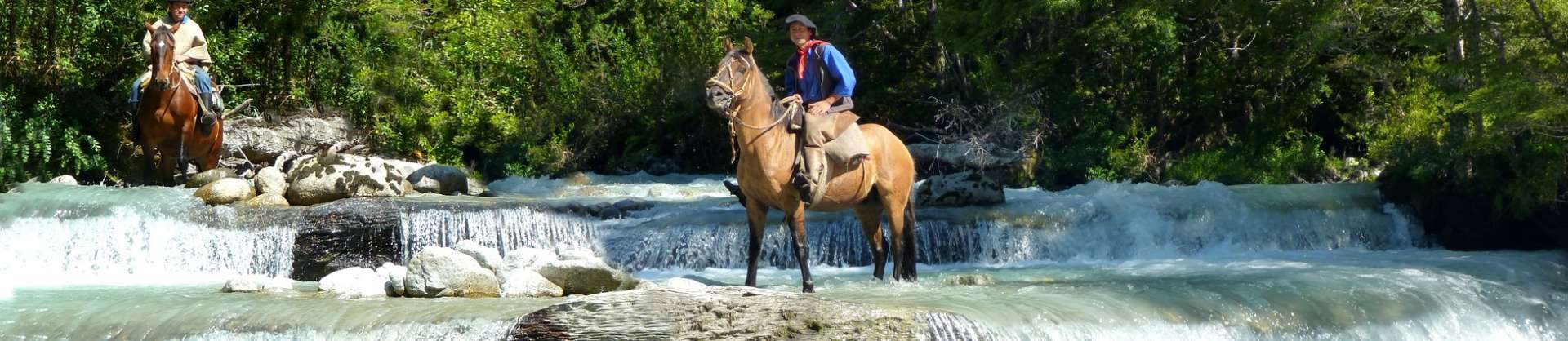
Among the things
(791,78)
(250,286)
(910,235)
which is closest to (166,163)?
(250,286)

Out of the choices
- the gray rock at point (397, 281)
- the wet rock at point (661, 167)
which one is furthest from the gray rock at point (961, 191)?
the wet rock at point (661, 167)

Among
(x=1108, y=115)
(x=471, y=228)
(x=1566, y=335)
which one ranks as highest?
(x=1108, y=115)

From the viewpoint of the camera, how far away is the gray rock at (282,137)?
21359 millimetres

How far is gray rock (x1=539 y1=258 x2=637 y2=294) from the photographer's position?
1049 cm

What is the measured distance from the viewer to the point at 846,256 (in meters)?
14.3

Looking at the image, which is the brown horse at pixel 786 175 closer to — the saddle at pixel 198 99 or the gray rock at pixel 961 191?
the gray rock at pixel 961 191

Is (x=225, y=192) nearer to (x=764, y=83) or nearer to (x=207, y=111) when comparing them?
(x=207, y=111)

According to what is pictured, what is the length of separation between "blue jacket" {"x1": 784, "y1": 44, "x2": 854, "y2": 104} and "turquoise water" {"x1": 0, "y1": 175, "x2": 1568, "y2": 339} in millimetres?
1329

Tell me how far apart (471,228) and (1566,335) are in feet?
30.5

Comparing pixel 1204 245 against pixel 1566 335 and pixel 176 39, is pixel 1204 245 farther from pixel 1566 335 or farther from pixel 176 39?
pixel 176 39

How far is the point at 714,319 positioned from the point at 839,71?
8.58 feet

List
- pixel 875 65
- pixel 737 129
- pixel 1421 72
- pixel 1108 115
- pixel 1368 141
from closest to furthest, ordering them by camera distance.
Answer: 1. pixel 737 129
2. pixel 1421 72
3. pixel 1368 141
4. pixel 1108 115
5. pixel 875 65

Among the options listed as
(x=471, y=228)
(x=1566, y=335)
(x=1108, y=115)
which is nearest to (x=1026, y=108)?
(x=1108, y=115)

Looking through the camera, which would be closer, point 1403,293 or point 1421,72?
point 1403,293
